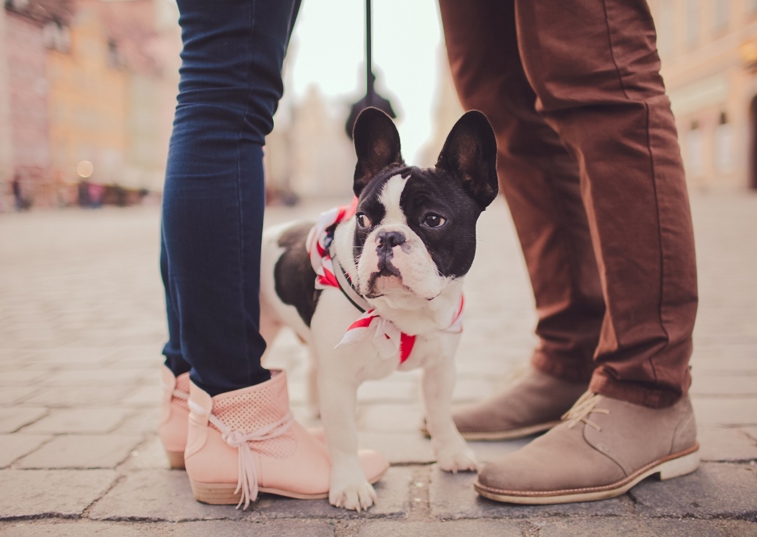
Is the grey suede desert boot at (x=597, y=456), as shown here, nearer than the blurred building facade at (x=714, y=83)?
Yes

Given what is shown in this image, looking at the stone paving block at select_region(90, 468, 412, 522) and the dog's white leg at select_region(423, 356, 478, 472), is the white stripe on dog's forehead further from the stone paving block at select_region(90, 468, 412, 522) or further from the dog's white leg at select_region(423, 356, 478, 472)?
the stone paving block at select_region(90, 468, 412, 522)

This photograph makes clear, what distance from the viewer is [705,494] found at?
5.22ft

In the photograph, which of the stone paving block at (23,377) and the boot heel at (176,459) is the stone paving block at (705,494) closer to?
the boot heel at (176,459)

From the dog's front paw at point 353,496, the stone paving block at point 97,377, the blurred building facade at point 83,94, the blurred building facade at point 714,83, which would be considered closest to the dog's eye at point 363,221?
the dog's front paw at point 353,496

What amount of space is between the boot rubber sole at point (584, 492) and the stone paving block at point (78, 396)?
162 centimetres

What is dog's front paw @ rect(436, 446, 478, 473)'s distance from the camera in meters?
1.84

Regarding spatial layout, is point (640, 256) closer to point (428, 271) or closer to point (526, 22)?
point (428, 271)

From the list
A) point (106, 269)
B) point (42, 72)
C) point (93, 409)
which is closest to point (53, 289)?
point (106, 269)

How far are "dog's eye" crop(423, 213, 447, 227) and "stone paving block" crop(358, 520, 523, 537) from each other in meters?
0.77

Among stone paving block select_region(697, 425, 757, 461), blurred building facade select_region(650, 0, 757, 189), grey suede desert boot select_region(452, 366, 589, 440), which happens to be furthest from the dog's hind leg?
blurred building facade select_region(650, 0, 757, 189)

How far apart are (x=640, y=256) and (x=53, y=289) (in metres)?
5.09

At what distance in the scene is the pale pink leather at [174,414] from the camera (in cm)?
183

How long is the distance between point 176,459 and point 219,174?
0.89m

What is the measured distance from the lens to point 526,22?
5.67 ft
